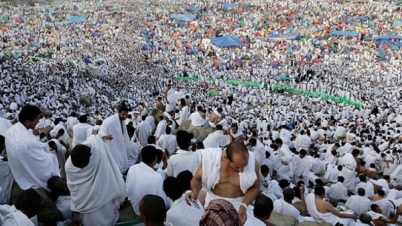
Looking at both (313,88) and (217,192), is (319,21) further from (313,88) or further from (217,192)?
(217,192)

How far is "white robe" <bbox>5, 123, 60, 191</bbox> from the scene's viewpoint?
3.01 meters

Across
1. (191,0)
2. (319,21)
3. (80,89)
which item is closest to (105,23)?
(191,0)

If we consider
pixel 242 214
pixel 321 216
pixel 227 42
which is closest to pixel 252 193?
pixel 242 214

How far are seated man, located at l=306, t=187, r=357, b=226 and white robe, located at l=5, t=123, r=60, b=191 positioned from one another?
9.07ft

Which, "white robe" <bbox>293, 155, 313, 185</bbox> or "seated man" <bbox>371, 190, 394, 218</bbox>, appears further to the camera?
"white robe" <bbox>293, 155, 313, 185</bbox>

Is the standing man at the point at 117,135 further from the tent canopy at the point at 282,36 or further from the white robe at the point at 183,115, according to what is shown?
the tent canopy at the point at 282,36

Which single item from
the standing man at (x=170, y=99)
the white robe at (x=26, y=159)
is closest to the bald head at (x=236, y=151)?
the white robe at (x=26, y=159)

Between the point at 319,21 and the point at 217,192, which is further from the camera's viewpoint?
the point at 319,21

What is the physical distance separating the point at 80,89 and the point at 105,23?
1947 cm

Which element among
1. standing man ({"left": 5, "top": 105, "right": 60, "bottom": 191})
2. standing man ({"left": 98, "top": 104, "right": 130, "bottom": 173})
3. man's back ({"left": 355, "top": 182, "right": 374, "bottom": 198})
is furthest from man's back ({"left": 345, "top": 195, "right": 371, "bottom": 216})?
standing man ({"left": 5, "top": 105, "right": 60, "bottom": 191})

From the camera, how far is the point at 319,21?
30.5 m

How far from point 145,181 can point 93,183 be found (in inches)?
15.8

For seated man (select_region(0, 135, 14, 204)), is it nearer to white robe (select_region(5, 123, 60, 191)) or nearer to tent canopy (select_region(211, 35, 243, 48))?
white robe (select_region(5, 123, 60, 191))

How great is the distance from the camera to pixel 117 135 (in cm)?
395
